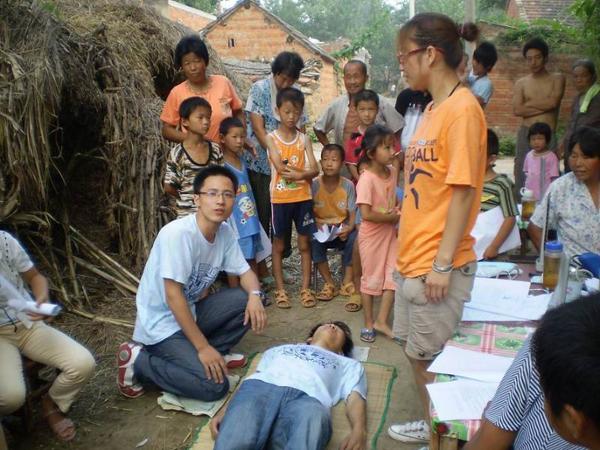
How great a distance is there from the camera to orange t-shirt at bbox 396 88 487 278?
205 cm

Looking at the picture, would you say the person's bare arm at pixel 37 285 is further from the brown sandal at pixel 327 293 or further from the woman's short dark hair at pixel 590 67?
the woman's short dark hair at pixel 590 67

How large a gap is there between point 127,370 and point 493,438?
2.27m

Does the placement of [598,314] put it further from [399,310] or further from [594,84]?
[594,84]

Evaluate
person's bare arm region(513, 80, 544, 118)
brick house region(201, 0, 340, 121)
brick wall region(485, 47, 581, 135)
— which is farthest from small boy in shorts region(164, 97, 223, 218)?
Answer: brick house region(201, 0, 340, 121)

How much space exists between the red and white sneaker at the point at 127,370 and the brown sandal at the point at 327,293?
1849 millimetres

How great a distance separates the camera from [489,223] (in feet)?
12.0

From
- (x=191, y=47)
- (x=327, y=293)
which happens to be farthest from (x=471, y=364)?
(x=191, y=47)

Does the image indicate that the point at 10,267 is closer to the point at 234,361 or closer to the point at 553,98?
the point at 234,361

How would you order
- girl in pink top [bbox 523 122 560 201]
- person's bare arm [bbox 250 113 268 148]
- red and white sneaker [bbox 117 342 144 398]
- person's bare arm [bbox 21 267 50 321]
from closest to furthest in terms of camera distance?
1. person's bare arm [bbox 21 267 50 321]
2. red and white sneaker [bbox 117 342 144 398]
3. person's bare arm [bbox 250 113 268 148]
4. girl in pink top [bbox 523 122 560 201]

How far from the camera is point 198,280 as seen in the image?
324 cm

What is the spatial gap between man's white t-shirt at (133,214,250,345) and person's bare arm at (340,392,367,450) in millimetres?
1050

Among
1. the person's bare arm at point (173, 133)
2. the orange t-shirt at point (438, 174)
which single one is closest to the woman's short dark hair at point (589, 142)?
the orange t-shirt at point (438, 174)

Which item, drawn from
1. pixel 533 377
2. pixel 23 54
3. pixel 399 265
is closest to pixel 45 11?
pixel 23 54

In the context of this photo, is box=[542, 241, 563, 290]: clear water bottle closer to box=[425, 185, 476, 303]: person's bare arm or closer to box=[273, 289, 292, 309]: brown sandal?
box=[425, 185, 476, 303]: person's bare arm
